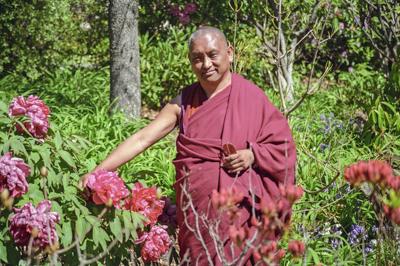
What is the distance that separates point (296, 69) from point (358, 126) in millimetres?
3455

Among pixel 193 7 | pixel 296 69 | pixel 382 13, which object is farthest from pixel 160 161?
pixel 296 69

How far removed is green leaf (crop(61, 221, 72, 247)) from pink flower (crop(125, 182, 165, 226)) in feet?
1.12

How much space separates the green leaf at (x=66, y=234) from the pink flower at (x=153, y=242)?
1.33ft

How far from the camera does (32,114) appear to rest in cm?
368

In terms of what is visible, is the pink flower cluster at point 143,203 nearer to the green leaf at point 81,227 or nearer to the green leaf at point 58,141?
the green leaf at point 81,227

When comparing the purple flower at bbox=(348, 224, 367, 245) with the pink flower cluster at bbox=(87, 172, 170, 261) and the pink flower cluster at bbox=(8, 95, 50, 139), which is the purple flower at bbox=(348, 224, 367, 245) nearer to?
the pink flower cluster at bbox=(87, 172, 170, 261)

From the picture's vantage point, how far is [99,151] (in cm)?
612

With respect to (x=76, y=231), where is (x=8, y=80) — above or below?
below

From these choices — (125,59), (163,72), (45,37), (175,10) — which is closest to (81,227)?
(125,59)

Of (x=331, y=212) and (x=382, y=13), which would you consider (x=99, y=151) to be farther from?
(x=382, y=13)

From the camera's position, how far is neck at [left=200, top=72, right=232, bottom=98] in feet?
12.3

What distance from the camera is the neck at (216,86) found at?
3.74m

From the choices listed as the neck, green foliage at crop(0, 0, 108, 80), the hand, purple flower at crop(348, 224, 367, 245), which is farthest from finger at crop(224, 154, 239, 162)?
green foliage at crop(0, 0, 108, 80)

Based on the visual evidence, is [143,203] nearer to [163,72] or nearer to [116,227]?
[116,227]
